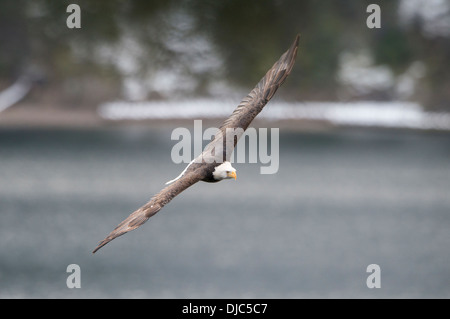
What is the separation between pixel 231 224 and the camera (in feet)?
166

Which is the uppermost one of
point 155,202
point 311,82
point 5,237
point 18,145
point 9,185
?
point 311,82

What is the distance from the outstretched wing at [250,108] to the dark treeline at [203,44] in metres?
67.6

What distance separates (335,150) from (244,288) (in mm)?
34130

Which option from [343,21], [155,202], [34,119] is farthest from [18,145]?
[155,202]

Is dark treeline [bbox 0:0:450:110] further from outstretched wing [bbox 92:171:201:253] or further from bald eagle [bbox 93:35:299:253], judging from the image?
outstretched wing [bbox 92:171:201:253]

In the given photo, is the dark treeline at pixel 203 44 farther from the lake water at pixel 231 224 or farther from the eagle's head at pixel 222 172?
the eagle's head at pixel 222 172

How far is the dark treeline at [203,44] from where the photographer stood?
292 ft

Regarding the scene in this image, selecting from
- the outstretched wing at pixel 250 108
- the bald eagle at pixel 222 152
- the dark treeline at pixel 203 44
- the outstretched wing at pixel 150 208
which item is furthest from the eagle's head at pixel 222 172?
the dark treeline at pixel 203 44

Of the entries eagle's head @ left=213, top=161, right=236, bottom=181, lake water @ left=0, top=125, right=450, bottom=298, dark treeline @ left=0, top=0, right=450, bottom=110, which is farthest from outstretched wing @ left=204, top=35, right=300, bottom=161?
dark treeline @ left=0, top=0, right=450, bottom=110

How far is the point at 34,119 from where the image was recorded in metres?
81.9

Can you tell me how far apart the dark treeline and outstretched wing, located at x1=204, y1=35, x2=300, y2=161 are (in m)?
67.6

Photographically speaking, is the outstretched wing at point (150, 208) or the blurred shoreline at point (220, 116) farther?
the blurred shoreline at point (220, 116)

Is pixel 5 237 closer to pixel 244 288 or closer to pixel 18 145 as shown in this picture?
pixel 244 288
